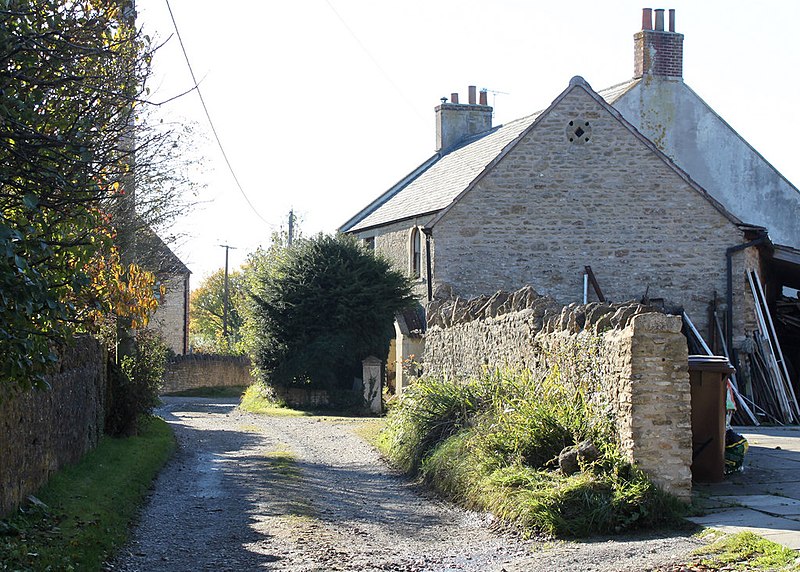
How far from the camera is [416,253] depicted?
32.0 m

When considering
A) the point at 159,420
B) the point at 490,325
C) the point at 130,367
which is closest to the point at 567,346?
the point at 490,325

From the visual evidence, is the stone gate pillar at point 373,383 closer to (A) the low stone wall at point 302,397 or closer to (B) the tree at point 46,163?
(A) the low stone wall at point 302,397

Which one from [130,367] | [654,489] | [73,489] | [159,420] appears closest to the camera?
[654,489]

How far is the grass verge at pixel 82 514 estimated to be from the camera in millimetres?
8328

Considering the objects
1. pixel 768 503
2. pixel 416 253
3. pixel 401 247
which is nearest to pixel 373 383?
pixel 416 253

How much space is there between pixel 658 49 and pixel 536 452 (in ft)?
75.5

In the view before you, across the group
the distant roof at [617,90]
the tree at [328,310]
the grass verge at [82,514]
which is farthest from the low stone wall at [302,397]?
the grass verge at [82,514]

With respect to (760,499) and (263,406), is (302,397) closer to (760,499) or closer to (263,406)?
(263,406)

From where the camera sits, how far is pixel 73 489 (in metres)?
11.8

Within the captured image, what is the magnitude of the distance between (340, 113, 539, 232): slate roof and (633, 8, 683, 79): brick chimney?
3.92 m

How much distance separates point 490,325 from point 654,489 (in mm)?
6529

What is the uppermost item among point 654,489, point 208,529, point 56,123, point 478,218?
point 478,218

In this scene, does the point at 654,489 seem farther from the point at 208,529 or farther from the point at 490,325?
the point at 490,325

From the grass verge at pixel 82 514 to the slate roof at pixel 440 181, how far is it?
616 inches
